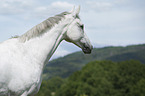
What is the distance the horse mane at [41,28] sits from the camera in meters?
4.52

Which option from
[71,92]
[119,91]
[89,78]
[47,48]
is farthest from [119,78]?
[47,48]

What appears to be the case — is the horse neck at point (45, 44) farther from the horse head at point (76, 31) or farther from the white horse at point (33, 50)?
the horse head at point (76, 31)

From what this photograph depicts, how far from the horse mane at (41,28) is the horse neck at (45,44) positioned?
0.27 ft

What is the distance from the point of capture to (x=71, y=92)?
44406mm

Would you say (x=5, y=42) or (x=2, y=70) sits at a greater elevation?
(x=5, y=42)

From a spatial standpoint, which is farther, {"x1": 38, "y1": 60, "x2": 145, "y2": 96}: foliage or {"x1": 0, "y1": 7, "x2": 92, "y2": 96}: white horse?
{"x1": 38, "y1": 60, "x2": 145, "y2": 96}: foliage

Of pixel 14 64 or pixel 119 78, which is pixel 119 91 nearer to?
pixel 119 78

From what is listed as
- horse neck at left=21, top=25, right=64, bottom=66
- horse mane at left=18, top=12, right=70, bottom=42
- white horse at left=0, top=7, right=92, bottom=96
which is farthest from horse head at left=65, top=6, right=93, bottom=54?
horse mane at left=18, top=12, right=70, bottom=42

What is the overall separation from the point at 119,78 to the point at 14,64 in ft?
150

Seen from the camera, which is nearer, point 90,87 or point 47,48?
point 47,48

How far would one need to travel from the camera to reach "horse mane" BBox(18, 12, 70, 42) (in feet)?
14.8

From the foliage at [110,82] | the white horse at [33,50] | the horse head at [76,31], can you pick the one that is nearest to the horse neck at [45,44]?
the white horse at [33,50]

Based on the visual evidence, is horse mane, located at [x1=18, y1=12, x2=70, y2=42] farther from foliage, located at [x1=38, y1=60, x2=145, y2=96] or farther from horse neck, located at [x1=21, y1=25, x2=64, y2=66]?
foliage, located at [x1=38, y1=60, x2=145, y2=96]

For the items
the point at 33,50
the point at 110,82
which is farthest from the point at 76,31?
the point at 110,82
